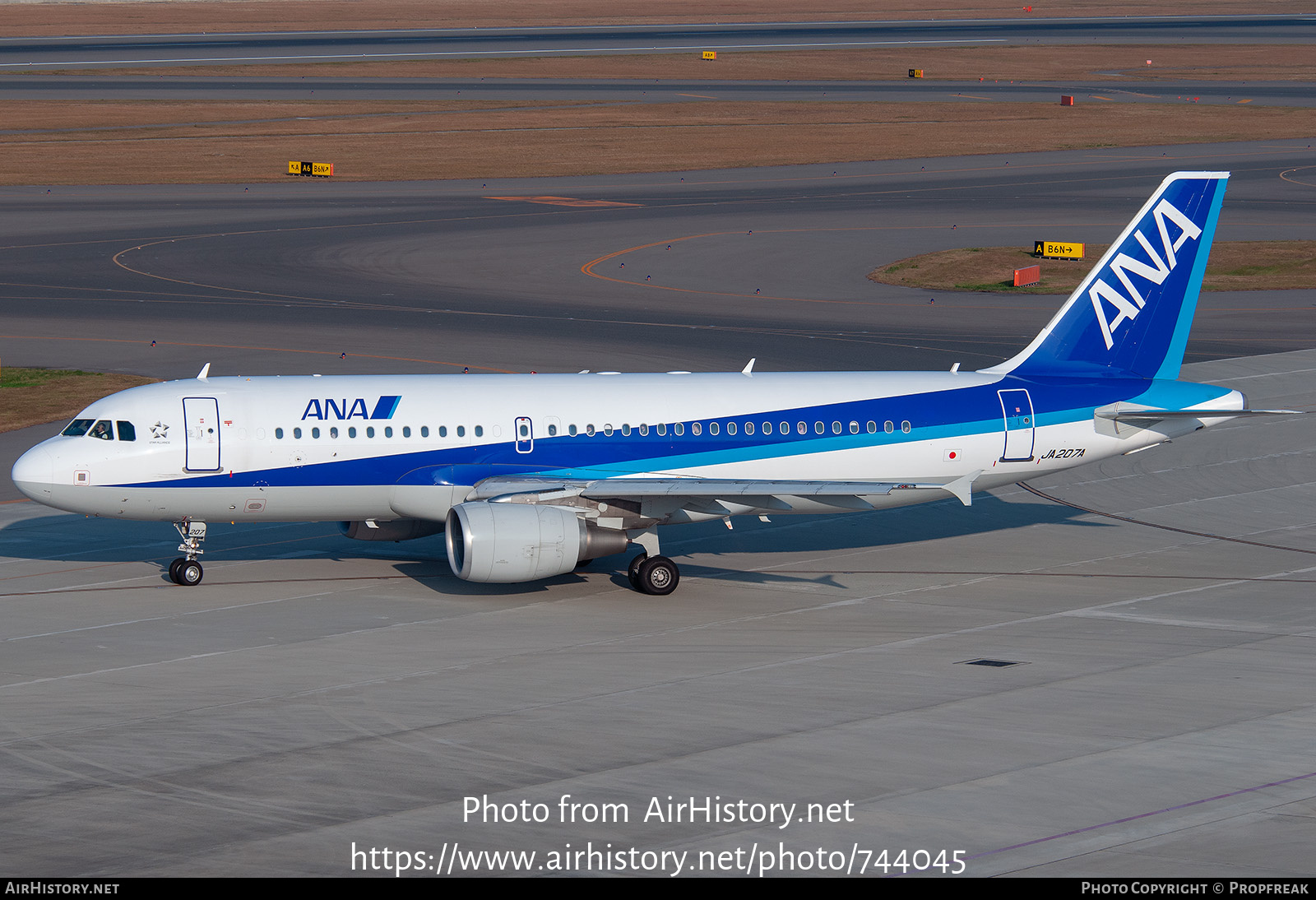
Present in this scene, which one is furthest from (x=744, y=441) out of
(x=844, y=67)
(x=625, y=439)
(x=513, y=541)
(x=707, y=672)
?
(x=844, y=67)

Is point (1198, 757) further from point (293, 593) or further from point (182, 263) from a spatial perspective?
point (182, 263)

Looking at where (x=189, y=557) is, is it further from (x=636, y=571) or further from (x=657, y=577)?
(x=657, y=577)

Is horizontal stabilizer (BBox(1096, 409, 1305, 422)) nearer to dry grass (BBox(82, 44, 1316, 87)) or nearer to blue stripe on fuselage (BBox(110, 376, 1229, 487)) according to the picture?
blue stripe on fuselage (BBox(110, 376, 1229, 487))

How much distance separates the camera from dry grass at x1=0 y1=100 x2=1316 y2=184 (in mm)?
118438

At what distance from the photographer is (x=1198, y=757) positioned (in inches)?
1011

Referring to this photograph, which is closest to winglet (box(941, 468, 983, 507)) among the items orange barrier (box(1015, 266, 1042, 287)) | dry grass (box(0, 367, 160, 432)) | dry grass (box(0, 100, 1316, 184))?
dry grass (box(0, 367, 160, 432))

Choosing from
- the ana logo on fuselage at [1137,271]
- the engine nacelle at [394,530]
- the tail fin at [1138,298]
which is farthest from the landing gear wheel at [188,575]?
the ana logo on fuselage at [1137,271]

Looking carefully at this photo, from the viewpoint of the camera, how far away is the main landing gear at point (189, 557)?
123 ft

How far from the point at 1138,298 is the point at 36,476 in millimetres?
26900

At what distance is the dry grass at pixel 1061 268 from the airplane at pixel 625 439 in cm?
4078

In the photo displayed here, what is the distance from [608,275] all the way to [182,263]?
22.8 m

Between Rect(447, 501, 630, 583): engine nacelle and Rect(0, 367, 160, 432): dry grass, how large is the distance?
2556 cm

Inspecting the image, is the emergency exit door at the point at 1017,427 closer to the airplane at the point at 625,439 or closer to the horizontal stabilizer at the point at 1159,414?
the airplane at the point at 625,439

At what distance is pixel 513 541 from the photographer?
3441cm
